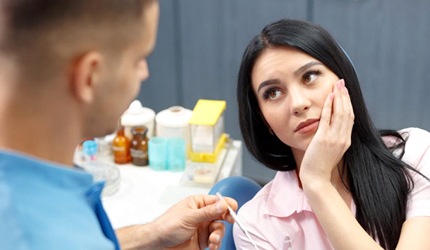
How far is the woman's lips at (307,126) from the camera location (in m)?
1.48

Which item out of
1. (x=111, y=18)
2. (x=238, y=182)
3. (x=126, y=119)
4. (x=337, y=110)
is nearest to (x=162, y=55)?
(x=126, y=119)

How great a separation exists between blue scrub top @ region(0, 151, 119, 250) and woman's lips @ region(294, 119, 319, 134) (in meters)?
0.81

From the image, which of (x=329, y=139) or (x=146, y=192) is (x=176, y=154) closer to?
(x=146, y=192)

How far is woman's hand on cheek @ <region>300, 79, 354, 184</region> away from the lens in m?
1.44

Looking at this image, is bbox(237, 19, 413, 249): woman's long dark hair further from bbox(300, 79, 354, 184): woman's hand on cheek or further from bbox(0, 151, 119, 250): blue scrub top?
bbox(0, 151, 119, 250): blue scrub top

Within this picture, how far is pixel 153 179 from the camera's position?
6.88 ft

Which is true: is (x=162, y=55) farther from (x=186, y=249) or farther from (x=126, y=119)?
(x=186, y=249)

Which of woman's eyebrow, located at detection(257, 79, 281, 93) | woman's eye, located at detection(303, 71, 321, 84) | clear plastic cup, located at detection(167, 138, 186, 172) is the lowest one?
clear plastic cup, located at detection(167, 138, 186, 172)

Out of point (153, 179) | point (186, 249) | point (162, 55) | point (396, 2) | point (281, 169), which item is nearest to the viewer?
point (186, 249)

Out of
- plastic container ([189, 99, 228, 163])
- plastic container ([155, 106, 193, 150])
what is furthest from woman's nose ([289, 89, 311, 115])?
plastic container ([155, 106, 193, 150])

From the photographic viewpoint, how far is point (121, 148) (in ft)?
7.11

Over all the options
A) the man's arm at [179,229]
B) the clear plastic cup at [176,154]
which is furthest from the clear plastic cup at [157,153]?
the man's arm at [179,229]

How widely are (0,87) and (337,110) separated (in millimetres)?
931

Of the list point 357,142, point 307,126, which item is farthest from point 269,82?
point 357,142
